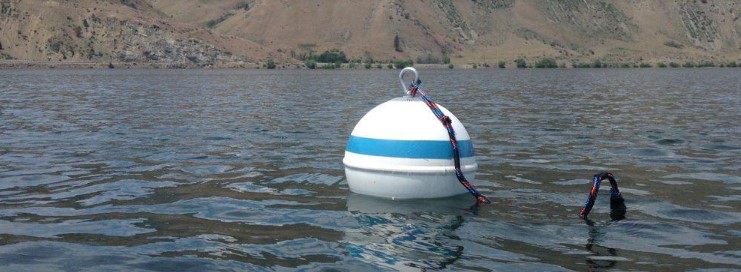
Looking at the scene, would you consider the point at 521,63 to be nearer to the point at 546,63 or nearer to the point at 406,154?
the point at 546,63

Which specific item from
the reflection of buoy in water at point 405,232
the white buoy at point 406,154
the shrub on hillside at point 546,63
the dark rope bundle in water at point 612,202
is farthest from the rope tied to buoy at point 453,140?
the shrub on hillside at point 546,63

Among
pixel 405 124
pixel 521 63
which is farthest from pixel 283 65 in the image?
pixel 405 124

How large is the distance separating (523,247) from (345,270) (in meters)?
2.43

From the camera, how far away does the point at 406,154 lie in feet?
41.3

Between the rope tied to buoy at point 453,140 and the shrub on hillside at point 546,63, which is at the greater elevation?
the shrub on hillside at point 546,63

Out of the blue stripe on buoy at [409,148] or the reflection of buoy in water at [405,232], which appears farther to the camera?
the blue stripe on buoy at [409,148]

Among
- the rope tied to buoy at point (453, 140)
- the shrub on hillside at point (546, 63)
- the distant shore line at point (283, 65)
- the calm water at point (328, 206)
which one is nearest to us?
the calm water at point (328, 206)

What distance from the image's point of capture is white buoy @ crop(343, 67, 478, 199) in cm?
1262

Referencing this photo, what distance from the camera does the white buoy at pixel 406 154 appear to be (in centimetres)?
1262

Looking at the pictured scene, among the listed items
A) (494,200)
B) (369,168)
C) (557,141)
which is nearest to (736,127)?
(557,141)

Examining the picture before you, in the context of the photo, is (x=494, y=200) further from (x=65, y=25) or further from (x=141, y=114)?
(x=65, y=25)

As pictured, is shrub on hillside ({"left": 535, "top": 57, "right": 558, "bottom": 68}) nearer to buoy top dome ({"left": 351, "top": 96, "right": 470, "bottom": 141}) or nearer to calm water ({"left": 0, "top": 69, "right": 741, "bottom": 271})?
calm water ({"left": 0, "top": 69, "right": 741, "bottom": 271})

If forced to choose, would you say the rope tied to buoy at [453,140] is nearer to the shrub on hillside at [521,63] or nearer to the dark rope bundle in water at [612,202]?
the dark rope bundle in water at [612,202]

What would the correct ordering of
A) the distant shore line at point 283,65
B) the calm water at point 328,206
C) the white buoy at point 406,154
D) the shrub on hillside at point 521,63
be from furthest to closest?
the shrub on hillside at point 521,63 < the distant shore line at point 283,65 < the white buoy at point 406,154 < the calm water at point 328,206
